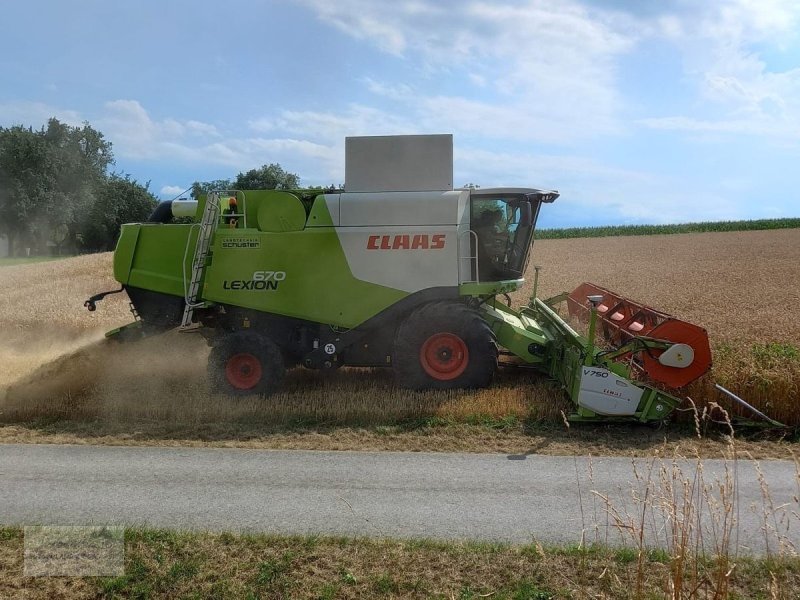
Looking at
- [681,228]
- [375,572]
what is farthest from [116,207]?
[375,572]

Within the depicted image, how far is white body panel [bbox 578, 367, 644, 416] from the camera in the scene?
7.35 metres

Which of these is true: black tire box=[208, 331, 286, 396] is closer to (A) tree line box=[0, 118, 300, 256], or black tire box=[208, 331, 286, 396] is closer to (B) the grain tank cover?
(B) the grain tank cover

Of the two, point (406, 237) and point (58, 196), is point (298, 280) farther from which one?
point (58, 196)

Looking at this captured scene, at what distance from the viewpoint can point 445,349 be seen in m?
8.62

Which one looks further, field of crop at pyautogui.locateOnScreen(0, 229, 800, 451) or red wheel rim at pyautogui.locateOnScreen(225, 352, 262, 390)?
red wheel rim at pyautogui.locateOnScreen(225, 352, 262, 390)

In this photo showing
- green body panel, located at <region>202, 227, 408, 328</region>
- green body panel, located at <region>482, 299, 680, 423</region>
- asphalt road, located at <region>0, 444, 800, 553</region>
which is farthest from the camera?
green body panel, located at <region>202, 227, 408, 328</region>

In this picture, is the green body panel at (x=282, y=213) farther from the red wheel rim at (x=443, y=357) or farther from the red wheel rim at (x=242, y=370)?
the red wheel rim at (x=443, y=357)

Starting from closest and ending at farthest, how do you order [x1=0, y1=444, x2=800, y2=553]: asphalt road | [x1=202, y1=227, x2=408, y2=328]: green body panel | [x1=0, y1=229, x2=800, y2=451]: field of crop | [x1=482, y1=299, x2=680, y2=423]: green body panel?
1. [x1=0, y1=444, x2=800, y2=553]: asphalt road
2. [x1=482, y1=299, x2=680, y2=423]: green body panel
3. [x1=0, y1=229, x2=800, y2=451]: field of crop
4. [x1=202, y1=227, x2=408, y2=328]: green body panel

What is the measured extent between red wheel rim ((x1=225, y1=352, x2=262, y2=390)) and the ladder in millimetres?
891

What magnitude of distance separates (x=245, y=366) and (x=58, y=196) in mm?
58382

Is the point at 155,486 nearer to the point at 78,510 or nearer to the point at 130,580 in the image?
the point at 78,510

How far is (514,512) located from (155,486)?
3177mm

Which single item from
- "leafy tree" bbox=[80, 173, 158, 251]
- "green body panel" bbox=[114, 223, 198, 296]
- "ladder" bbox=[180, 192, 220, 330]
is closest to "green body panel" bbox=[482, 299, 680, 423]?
"ladder" bbox=[180, 192, 220, 330]

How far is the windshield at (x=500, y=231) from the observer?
29.3 ft
